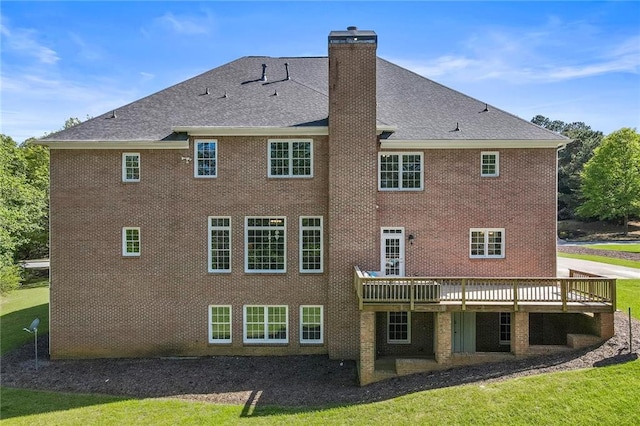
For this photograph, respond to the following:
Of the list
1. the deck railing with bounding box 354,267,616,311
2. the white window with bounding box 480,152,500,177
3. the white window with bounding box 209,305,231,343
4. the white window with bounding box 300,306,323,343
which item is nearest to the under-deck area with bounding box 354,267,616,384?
the deck railing with bounding box 354,267,616,311

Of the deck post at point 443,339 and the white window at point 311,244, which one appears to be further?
the white window at point 311,244

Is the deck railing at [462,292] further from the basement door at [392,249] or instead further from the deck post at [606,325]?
the basement door at [392,249]

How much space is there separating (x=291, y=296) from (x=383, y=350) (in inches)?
153

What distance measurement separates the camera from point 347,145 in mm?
13305

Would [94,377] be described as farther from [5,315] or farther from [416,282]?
[5,315]

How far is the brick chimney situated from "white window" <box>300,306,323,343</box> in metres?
0.70

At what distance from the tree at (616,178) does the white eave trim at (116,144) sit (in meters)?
53.4

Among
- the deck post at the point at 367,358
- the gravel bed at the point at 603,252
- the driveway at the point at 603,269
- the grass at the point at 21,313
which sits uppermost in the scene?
the gravel bed at the point at 603,252

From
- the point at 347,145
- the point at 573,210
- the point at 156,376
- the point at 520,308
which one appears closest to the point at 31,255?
the point at 156,376

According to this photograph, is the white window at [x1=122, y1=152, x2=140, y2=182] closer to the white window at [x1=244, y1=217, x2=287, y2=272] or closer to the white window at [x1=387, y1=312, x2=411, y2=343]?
the white window at [x1=244, y1=217, x2=287, y2=272]

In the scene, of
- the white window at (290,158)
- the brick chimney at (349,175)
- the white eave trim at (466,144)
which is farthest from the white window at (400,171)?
the white window at (290,158)

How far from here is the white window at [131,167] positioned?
1393 cm

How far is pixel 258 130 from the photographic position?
44.6 feet

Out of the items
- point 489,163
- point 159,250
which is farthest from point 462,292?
point 159,250
